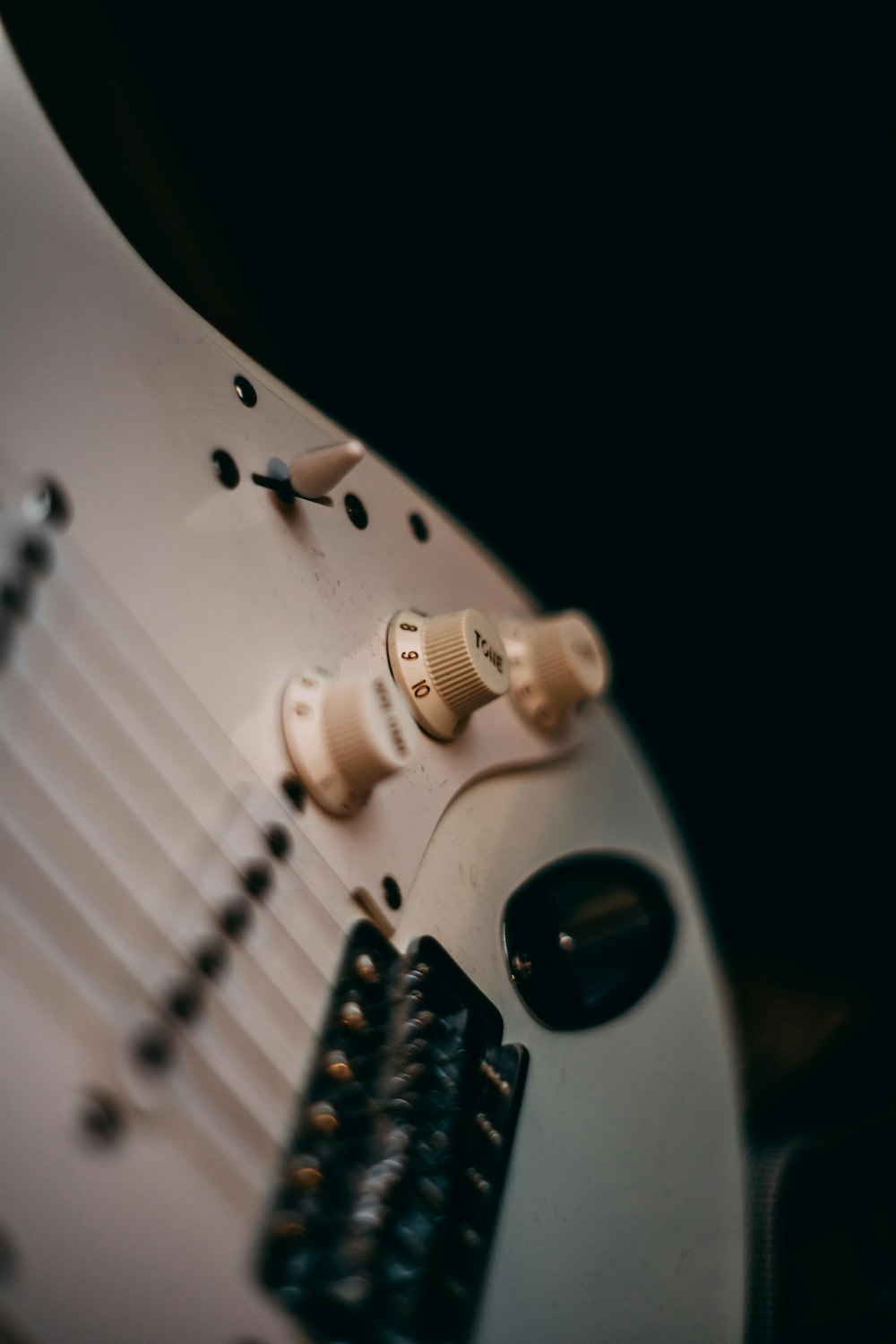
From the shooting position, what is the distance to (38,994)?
286mm

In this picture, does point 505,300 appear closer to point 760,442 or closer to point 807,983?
point 760,442

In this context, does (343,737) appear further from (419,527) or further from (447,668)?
(419,527)

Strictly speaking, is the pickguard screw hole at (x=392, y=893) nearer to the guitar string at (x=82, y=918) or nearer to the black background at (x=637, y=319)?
the guitar string at (x=82, y=918)

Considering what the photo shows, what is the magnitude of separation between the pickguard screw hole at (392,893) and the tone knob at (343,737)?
0.05 meters

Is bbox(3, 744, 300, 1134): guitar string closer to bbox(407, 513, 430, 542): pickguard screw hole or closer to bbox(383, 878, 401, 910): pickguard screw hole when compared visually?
bbox(383, 878, 401, 910): pickguard screw hole

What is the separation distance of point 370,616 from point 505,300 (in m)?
0.38

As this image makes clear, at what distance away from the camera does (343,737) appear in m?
0.40

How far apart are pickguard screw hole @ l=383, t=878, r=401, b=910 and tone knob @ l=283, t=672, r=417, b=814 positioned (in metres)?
0.05

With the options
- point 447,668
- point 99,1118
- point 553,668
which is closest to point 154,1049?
point 99,1118

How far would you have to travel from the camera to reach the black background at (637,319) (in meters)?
0.59

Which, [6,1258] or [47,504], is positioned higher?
[47,504]

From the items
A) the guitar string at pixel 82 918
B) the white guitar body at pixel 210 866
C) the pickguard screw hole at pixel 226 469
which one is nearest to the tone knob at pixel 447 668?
the white guitar body at pixel 210 866

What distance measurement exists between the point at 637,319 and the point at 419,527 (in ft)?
0.99

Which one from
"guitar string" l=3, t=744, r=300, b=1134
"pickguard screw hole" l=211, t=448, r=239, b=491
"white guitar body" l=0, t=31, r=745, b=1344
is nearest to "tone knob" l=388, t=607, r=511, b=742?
"white guitar body" l=0, t=31, r=745, b=1344
